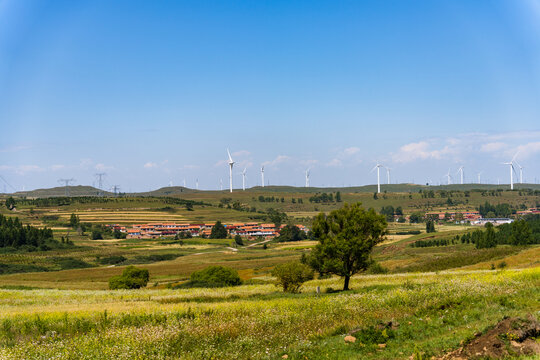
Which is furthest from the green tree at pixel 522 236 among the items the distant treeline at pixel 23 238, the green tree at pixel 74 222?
the green tree at pixel 74 222

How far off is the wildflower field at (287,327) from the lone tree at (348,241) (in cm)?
1227

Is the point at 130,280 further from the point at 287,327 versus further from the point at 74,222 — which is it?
the point at 74,222

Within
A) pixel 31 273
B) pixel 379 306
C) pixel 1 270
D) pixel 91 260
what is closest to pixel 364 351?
pixel 379 306

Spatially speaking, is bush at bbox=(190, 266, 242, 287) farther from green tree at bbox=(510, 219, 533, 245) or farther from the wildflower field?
green tree at bbox=(510, 219, 533, 245)

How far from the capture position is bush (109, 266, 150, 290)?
234 feet

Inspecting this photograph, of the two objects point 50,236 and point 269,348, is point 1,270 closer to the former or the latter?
point 50,236

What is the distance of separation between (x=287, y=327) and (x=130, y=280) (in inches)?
2086

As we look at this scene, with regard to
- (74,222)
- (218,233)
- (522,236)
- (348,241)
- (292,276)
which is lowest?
(218,233)

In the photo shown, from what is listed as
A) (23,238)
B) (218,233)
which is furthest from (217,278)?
(218,233)

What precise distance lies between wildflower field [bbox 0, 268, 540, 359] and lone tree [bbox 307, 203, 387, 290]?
12.3 m

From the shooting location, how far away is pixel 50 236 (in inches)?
6363

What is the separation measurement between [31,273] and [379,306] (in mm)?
98798

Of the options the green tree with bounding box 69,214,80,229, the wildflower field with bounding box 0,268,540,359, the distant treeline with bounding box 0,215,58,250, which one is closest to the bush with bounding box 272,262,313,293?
the wildflower field with bounding box 0,268,540,359

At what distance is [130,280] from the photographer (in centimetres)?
7162
